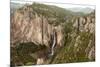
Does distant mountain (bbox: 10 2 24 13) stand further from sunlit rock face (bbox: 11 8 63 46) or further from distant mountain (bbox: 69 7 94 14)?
distant mountain (bbox: 69 7 94 14)

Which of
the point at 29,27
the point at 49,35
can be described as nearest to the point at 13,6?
the point at 29,27

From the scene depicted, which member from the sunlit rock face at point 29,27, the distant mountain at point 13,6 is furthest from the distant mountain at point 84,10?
the distant mountain at point 13,6

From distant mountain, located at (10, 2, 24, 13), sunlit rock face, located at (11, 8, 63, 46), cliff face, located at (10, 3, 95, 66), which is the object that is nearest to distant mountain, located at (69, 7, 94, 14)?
cliff face, located at (10, 3, 95, 66)

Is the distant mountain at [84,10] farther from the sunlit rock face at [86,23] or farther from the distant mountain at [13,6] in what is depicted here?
the distant mountain at [13,6]

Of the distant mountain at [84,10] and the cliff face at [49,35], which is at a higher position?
the distant mountain at [84,10]

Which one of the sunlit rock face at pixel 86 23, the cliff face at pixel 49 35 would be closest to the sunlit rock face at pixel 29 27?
the cliff face at pixel 49 35

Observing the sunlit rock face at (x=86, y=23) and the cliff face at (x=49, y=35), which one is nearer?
the cliff face at (x=49, y=35)

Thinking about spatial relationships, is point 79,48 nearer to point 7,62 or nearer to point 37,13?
point 37,13

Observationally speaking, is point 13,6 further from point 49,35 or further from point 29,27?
point 49,35

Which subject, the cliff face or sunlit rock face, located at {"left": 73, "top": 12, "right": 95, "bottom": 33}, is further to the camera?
sunlit rock face, located at {"left": 73, "top": 12, "right": 95, "bottom": 33}
